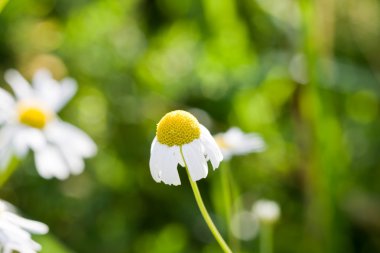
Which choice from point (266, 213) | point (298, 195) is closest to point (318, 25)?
point (298, 195)

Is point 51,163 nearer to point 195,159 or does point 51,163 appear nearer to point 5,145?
point 5,145

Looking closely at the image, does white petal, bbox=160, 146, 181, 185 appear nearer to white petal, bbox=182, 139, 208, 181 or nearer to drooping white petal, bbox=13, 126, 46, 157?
white petal, bbox=182, 139, 208, 181

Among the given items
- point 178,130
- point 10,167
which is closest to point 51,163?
point 10,167

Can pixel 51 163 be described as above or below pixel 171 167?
A: above

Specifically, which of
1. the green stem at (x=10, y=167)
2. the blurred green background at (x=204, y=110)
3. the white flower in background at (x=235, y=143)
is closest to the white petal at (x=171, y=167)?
A: the green stem at (x=10, y=167)

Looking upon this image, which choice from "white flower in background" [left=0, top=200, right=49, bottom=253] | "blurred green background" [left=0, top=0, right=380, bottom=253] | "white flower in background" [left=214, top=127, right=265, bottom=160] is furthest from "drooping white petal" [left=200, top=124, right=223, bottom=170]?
"blurred green background" [left=0, top=0, right=380, bottom=253]

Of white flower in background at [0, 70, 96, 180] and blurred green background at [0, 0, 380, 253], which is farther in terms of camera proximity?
blurred green background at [0, 0, 380, 253]

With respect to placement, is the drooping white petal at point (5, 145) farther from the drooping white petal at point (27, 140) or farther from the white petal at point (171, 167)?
the white petal at point (171, 167)
